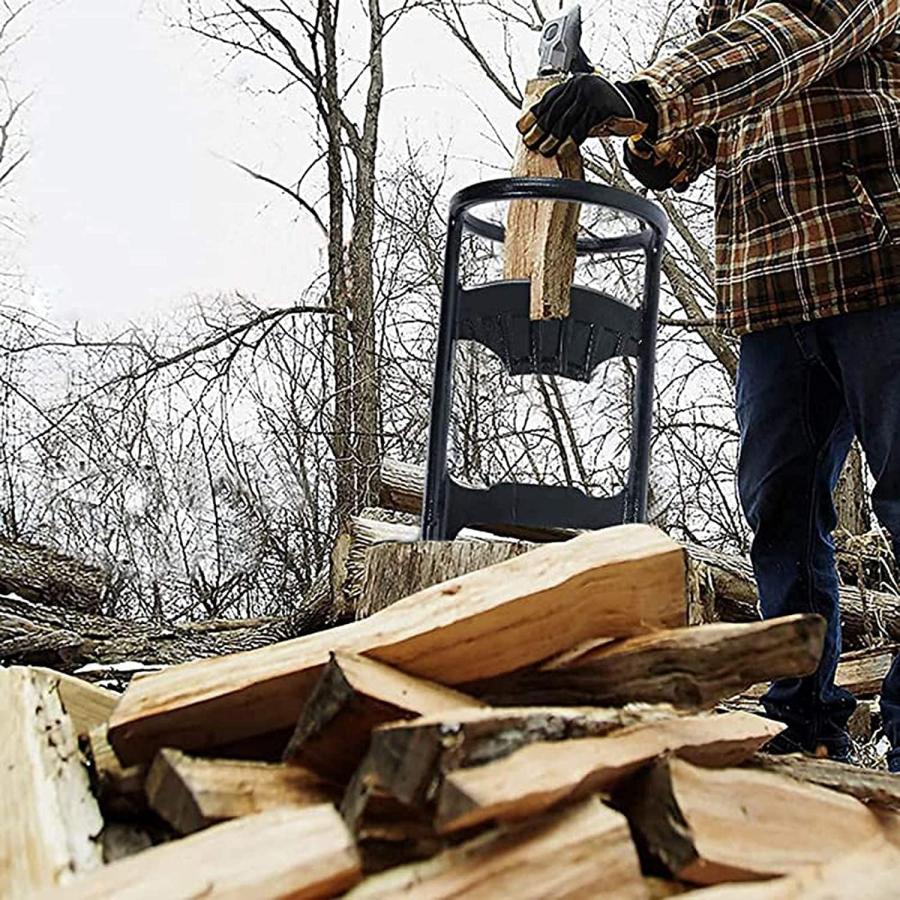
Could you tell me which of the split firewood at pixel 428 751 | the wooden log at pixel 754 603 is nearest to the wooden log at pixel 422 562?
the split firewood at pixel 428 751

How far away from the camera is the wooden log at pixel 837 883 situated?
701 millimetres

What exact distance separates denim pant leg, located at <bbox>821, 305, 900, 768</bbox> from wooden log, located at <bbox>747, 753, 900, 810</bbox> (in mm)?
594

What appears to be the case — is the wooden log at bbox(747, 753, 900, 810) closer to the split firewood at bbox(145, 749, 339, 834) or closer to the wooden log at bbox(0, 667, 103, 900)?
the split firewood at bbox(145, 749, 339, 834)

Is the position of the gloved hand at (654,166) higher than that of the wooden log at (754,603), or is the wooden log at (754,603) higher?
the gloved hand at (654,166)

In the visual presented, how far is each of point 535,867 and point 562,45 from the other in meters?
1.45

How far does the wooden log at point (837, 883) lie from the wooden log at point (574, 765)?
0.10 meters

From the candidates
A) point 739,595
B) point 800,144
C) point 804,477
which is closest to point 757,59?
point 800,144

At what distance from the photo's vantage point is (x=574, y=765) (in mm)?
718

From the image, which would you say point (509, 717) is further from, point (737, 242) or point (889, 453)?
point (737, 242)

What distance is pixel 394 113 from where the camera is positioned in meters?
5.32

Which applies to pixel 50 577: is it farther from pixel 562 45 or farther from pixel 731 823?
pixel 731 823

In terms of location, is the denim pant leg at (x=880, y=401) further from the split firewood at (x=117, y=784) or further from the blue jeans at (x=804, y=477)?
the split firewood at (x=117, y=784)

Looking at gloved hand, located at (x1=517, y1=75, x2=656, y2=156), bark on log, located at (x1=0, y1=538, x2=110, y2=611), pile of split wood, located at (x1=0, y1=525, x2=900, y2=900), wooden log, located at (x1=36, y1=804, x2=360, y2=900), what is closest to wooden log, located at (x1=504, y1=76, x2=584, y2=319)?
gloved hand, located at (x1=517, y1=75, x2=656, y2=156)

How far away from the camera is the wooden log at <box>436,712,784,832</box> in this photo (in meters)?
0.66
